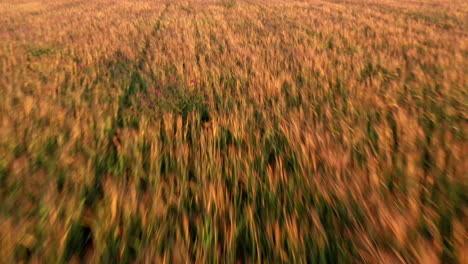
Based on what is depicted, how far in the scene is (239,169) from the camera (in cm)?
117

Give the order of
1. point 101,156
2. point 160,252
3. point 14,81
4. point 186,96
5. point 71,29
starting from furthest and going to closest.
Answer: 1. point 71,29
2. point 14,81
3. point 186,96
4. point 101,156
5. point 160,252

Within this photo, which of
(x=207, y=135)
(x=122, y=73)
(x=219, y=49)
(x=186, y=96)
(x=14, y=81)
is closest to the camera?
(x=207, y=135)

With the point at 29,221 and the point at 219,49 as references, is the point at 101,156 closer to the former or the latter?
the point at 29,221

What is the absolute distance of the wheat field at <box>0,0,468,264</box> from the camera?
0.81m

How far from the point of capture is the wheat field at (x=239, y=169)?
81cm

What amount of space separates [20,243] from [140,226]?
0.37 m

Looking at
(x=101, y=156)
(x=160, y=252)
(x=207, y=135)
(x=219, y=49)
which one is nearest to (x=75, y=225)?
(x=160, y=252)

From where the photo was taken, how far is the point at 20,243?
2.68ft

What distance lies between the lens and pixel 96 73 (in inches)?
115

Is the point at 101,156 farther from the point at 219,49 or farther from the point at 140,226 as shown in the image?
the point at 219,49

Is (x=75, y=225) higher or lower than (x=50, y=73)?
lower

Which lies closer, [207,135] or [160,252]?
[160,252]

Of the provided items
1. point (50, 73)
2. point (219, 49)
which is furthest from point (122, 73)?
point (219, 49)

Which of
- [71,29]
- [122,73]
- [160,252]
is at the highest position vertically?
[71,29]
